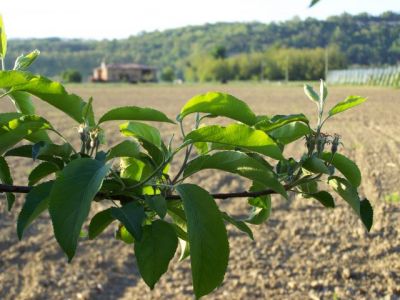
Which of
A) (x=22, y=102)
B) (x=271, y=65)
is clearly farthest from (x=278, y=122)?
(x=271, y=65)

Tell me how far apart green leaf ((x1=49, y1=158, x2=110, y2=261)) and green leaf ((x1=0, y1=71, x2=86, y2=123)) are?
0.44 ft

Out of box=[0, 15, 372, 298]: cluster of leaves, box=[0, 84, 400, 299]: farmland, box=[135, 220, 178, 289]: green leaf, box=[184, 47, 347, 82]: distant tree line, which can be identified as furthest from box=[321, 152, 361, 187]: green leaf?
box=[184, 47, 347, 82]: distant tree line

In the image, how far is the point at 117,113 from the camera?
0.79 m

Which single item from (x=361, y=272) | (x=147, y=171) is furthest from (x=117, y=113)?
(x=361, y=272)

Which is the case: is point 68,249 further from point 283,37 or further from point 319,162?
point 283,37

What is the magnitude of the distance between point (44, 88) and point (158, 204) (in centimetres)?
19

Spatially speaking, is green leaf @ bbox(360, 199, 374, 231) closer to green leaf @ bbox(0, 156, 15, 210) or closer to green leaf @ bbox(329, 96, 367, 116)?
green leaf @ bbox(329, 96, 367, 116)

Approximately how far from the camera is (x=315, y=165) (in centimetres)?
75

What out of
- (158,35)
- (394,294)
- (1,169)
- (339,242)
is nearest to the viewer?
(1,169)

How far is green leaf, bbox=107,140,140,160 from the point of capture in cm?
75

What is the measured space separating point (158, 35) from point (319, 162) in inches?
5954

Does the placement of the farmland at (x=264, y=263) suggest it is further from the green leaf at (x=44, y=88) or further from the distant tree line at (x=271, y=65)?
the distant tree line at (x=271, y=65)

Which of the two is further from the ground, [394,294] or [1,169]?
[1,169]

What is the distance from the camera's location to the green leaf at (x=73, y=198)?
0.57m
